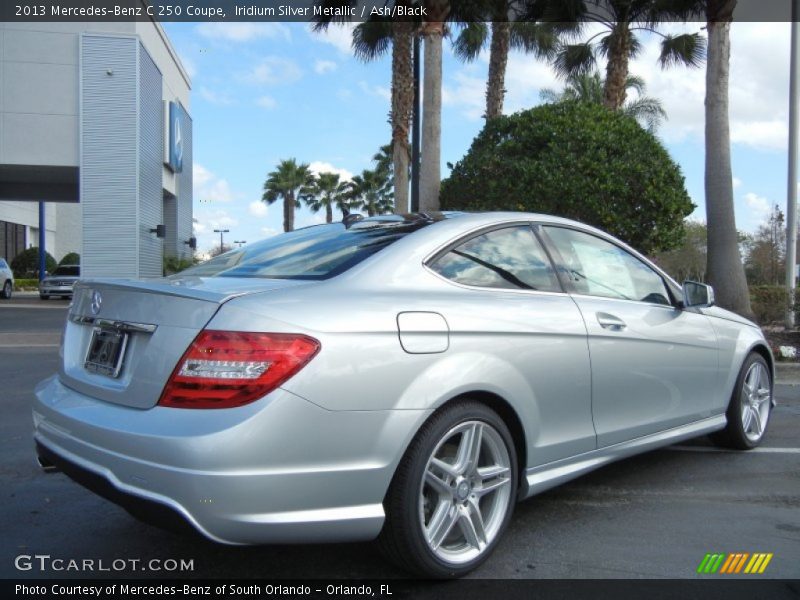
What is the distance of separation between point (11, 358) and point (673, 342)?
9.21 metres

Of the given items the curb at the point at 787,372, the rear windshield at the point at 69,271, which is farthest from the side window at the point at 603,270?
the rear windshield at the point at 69,271

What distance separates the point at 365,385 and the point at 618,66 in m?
14.5

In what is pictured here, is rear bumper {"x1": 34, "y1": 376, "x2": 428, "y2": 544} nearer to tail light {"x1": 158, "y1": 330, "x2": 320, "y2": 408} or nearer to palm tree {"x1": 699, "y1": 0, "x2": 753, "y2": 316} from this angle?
tail light {"x1": 158, "y1": 330, "x2": 320, "y2": 408}

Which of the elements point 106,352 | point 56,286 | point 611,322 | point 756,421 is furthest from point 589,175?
point 56,286

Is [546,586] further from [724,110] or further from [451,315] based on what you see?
[724,110]

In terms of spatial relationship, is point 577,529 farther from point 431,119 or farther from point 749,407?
point 431,119

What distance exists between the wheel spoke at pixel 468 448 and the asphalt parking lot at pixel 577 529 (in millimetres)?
490

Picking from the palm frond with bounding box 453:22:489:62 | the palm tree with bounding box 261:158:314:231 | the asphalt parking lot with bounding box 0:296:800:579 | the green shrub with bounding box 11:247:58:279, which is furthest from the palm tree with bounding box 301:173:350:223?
the asphalt parking lot with bounding box 0:296:800:579

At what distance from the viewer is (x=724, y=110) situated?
11.2 metres

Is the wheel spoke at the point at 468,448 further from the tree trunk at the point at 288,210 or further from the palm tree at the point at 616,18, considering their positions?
the tree trunk at the point at 288,210

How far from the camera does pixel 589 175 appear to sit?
10680 millimetres

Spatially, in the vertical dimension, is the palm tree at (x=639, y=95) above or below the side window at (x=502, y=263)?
above

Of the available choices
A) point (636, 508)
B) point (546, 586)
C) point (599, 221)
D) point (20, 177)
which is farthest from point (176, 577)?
point (20, 177)

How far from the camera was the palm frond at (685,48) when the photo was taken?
16609 mm
